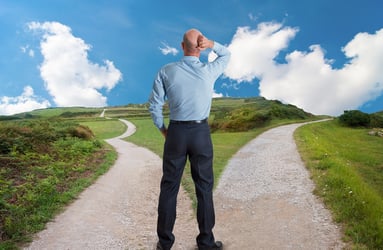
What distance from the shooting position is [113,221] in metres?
6.75

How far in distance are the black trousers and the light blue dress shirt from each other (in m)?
0.18

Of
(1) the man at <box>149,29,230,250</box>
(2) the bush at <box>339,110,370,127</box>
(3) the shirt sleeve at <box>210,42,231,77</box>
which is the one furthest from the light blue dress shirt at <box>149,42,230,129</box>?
(2) the bush at <box>339,110,370,127</box>

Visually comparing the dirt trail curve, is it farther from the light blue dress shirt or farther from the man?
the light blue dress shirt

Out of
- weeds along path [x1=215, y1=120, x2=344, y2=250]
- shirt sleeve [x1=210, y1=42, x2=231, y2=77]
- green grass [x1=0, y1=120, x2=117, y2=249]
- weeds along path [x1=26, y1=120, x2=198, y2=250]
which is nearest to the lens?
shirt sleeve [x1=210, y1=42, x2=231, y2=77]

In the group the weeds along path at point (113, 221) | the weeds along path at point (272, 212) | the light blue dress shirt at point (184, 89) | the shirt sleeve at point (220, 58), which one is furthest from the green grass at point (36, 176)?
the shirt sleeve at point (220, 58)

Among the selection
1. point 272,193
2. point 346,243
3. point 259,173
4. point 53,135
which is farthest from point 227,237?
point 53,135

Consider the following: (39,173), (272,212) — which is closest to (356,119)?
(272,212)

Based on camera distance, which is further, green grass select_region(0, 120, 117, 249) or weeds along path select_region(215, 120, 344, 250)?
green grass select_region(0, 120, 117, 249)

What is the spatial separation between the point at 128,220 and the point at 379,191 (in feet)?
27.0

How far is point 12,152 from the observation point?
36.6 ft

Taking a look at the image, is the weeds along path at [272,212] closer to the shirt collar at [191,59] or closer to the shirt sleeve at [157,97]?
the shirt sleeve at [157,97]

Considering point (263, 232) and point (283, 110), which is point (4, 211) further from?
point (283, 110)

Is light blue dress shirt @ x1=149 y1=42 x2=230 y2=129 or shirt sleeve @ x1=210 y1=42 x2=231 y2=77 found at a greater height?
shirt sleeve @ x1=210 y1=42 x2=231 y2=77

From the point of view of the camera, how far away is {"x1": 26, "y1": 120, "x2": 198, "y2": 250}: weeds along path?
5.57 meters
